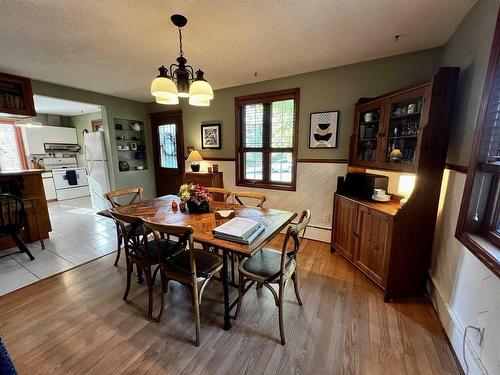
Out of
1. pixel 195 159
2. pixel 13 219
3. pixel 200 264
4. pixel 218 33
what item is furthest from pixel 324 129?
pixel 13 219

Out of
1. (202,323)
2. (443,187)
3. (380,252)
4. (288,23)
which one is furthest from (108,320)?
(443,187)

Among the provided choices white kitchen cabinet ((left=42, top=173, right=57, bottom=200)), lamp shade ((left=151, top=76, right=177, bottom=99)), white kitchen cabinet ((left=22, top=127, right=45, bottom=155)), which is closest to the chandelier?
lamp shade ((left=151, top=76, right=177, bottom=99))

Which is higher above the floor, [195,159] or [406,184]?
[195,159]

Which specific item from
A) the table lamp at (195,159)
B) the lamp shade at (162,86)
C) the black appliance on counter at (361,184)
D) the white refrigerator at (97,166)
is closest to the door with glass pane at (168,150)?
the table lamp at (195,159)

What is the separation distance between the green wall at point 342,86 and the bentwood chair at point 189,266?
7.24ft

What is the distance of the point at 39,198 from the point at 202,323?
3.27 m

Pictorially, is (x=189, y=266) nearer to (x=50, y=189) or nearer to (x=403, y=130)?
(x=403, y=130)

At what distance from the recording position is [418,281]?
1.96m

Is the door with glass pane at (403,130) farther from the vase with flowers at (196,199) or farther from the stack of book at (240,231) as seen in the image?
the vase with flowers at (196,199)

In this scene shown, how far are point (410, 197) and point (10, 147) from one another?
27.9 feet

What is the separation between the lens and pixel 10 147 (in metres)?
5.50

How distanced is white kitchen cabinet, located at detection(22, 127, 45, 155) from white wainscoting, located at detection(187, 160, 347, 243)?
6.66 m

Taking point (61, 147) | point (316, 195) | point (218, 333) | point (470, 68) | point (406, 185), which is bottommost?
point (218, 333)

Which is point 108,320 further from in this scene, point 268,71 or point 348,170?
point 268,71
